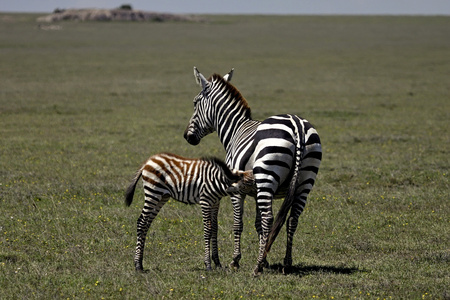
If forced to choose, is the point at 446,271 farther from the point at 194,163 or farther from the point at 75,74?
the point at 75,74

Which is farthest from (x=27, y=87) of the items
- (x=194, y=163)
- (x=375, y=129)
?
(x=194, y=163)

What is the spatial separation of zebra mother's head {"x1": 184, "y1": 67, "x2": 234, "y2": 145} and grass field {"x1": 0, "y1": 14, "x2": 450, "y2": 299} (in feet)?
5.18

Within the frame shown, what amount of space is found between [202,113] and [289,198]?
91.8 inches

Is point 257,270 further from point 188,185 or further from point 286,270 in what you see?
point 188,185

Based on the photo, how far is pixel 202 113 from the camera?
9.16 meters

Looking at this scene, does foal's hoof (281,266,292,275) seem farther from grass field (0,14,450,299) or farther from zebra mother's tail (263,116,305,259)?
zebra mother's tail (263,116,305,259)

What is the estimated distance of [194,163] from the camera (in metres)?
7.89

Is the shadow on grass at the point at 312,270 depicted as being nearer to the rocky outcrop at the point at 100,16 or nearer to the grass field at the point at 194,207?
the grass field at the point at 194,207

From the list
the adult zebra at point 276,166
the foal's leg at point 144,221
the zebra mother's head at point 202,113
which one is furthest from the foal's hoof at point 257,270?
the zebra mother's head at point 202,113

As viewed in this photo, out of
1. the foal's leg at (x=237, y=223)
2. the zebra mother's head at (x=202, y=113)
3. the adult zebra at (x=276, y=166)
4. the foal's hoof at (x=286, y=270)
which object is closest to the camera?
the adult zebra at (x=276, y=166)

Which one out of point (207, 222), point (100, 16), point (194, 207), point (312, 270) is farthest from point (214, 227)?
point (100, 16)

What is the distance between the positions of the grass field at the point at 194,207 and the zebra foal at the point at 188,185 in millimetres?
503

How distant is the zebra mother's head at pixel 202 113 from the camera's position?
9023 mm

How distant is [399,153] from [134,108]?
1259cm
